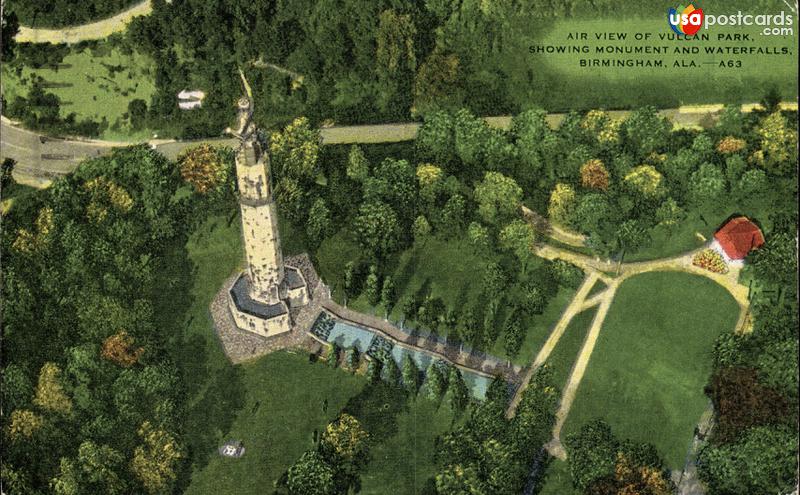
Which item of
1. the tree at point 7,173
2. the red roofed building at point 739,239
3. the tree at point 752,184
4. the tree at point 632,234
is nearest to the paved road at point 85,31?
the tree at point 7,173

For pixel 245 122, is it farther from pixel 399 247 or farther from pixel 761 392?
pixel 761 392

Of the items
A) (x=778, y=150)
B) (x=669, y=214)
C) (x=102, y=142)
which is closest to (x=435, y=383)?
(x=669, y=214)

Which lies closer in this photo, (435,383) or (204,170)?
(435,383)

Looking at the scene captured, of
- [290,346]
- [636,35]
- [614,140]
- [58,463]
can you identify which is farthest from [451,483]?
[636,35]

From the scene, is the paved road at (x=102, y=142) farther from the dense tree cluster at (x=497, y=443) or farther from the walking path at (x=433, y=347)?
the dense tree cluster at (x=497, y=443)

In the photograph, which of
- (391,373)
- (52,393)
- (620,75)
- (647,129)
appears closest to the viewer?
(52,393)

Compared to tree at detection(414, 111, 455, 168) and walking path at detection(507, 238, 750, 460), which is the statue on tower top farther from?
walking path at detection(507, 238, 750, 460)
